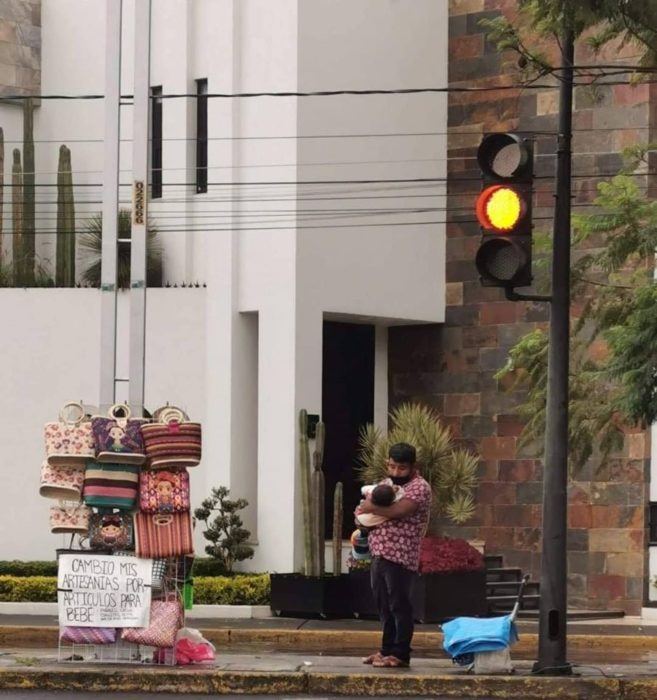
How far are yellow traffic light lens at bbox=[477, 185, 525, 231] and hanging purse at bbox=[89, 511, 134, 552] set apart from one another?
3.61 m

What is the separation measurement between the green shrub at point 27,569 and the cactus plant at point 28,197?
12.9ft

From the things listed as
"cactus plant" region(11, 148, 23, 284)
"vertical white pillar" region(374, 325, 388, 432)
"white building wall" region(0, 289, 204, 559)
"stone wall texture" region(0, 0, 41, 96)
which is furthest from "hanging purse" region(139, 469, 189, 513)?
"stone wall texture" region(0, 0, 41, 96)

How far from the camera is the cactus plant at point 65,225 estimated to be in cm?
2484

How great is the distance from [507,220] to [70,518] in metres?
4.04

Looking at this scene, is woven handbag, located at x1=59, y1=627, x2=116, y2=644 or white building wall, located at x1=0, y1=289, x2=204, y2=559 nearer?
woven handbag, located at x1=59, y1=627, x2=116, y2=644

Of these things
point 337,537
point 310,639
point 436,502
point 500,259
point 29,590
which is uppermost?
point 500,259

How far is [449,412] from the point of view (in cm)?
2534

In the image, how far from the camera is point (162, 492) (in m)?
14.0

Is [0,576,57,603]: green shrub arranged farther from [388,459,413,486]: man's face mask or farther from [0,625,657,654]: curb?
[388,459,413,486]: man's face mask

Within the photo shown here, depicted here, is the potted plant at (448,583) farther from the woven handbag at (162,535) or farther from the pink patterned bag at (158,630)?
the pink patterned bag at (158,630)

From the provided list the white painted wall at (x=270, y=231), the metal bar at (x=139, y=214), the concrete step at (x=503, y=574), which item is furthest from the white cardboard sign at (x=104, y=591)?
the concrete step at (x=503, y=574)

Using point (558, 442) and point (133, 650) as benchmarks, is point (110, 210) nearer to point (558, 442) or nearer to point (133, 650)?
point (133, 650)

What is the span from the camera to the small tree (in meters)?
22.9

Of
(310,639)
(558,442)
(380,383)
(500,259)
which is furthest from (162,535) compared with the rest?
(380,383)
